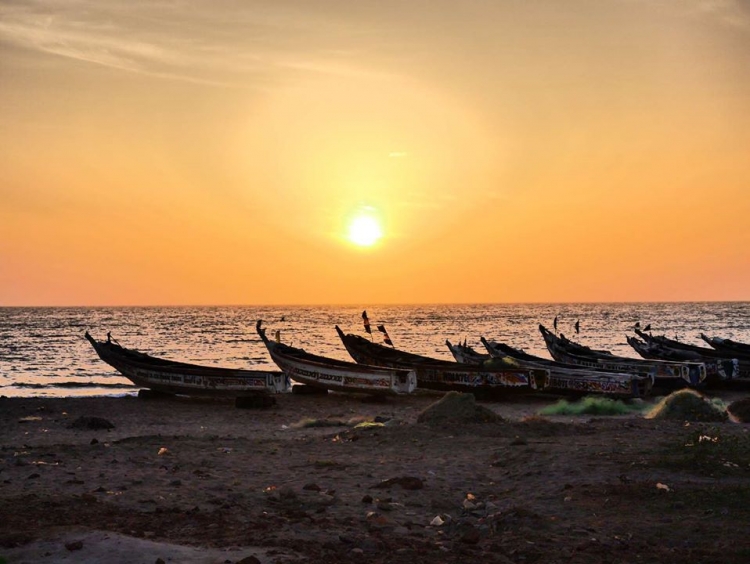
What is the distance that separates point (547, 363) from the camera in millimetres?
30359

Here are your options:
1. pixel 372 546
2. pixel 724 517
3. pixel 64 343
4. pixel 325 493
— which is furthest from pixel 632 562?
pixel 64 343

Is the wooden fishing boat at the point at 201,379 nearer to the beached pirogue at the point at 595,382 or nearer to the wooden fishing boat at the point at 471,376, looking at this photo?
the wooden fishing boat at the point at 471,376

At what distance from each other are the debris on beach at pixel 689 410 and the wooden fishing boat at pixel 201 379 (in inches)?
545

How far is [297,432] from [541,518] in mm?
11315

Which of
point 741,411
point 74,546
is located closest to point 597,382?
point 741,411

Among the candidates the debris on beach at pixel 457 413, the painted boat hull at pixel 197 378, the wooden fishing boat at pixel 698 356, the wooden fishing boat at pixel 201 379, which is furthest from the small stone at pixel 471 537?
the wooden fishing boat at pixel 698 356

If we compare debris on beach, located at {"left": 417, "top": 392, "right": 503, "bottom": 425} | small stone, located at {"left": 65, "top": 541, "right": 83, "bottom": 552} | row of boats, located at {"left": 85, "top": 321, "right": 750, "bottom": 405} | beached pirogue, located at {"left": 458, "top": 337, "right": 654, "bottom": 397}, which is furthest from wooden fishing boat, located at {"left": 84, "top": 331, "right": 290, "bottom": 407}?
small stone, located at {"left": 65, "top": 541, "right": 83, "bottom": 552}

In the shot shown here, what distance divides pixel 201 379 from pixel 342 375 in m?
5.78

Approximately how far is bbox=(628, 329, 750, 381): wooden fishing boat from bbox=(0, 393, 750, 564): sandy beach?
15279 millimetres

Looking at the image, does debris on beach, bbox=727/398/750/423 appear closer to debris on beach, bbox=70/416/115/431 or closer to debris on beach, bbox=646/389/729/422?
debris on beach, bbox=646/389/729/422

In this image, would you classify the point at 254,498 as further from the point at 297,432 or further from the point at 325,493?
the point at 297,432

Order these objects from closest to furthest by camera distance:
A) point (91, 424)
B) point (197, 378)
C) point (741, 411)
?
point (741, 411)
point (91, 424)
point (197, 378)

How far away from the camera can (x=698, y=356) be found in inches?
1369

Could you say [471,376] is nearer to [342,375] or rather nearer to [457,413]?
[342,375]
